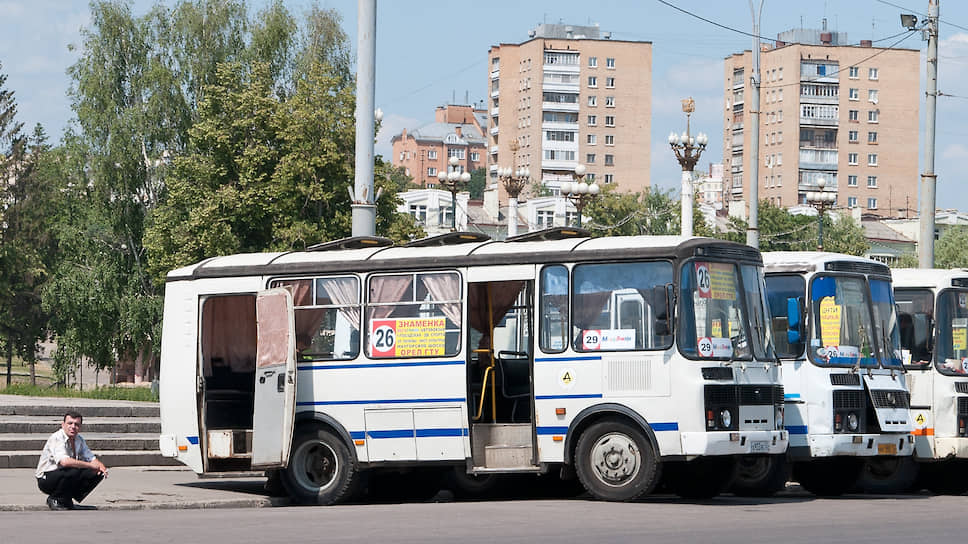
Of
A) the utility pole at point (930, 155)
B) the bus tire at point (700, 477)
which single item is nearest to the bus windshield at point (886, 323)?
the bus tire at point (700, 477)

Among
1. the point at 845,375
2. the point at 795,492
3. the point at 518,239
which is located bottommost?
the point at 795,492

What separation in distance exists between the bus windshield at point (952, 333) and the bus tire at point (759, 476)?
3172mm

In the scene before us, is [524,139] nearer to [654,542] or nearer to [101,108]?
[101,108]

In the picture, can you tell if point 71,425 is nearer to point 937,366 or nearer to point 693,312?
point 693,312

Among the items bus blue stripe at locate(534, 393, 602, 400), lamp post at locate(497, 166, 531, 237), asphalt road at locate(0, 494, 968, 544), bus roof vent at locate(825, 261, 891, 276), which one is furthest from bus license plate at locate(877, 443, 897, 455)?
lamp post at locate(497, 166, 531, 237)

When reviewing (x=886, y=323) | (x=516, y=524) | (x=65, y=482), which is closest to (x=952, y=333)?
(x=886, y=323)

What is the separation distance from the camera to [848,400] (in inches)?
692

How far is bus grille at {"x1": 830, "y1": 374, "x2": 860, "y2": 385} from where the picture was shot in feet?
57.8

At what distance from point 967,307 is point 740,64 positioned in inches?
5803

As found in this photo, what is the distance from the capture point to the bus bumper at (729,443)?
14.9 m

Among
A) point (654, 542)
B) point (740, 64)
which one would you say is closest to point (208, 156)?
point (654, 542)

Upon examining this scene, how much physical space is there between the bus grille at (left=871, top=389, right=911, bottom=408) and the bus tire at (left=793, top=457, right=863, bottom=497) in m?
0.85

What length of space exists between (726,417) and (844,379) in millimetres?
3033

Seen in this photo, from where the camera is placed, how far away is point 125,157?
2110 inches
